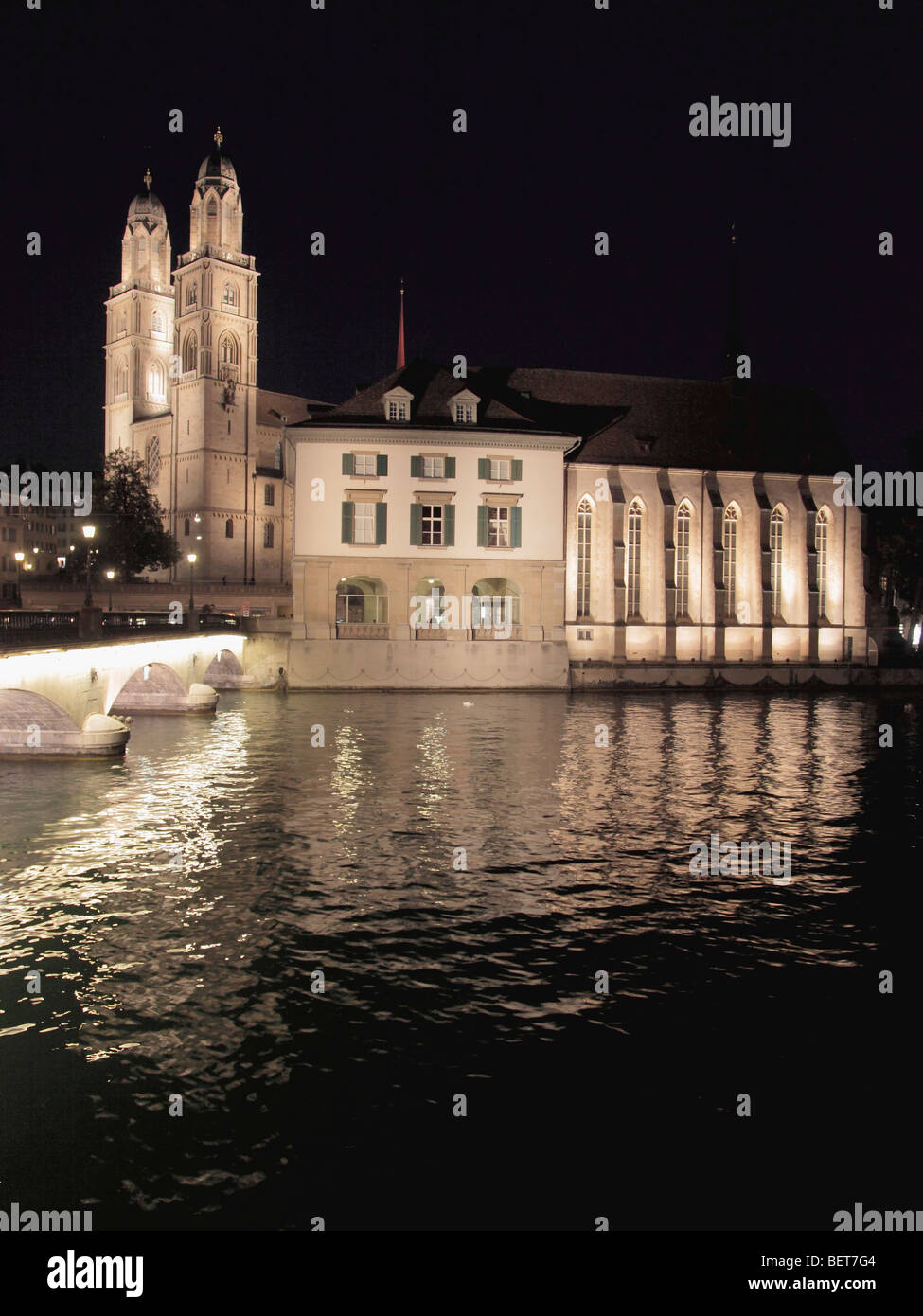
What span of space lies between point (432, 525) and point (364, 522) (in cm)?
329

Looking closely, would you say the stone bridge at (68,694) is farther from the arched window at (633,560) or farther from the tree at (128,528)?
the tree at (128,528)

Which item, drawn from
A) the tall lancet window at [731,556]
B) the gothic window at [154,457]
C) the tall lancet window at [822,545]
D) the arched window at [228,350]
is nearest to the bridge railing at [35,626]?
the tall lancet window at [731,556]

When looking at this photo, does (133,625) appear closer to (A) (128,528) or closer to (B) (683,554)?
(B) (683,554)

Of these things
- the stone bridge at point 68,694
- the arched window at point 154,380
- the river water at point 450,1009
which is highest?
the arched window at point 154,380

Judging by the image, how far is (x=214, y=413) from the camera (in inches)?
3743

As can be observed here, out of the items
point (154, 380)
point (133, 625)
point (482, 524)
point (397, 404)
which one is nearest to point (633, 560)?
point (482, 524)

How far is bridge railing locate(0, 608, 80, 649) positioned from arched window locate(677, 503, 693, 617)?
38.6m

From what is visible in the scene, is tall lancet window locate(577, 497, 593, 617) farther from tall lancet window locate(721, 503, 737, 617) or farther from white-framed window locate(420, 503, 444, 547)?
white-framed window locate(420, 503, 444, 547)

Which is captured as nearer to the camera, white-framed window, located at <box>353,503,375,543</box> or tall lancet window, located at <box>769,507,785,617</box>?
white-framed window, located at <box>353,503,375,543</box>

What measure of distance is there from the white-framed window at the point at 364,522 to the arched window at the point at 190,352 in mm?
→ 51186

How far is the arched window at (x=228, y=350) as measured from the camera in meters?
97.1

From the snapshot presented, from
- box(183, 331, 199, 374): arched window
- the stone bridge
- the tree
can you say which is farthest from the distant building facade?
box(183, 331, 199, 374): arched window

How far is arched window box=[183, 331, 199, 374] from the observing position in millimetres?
96375
